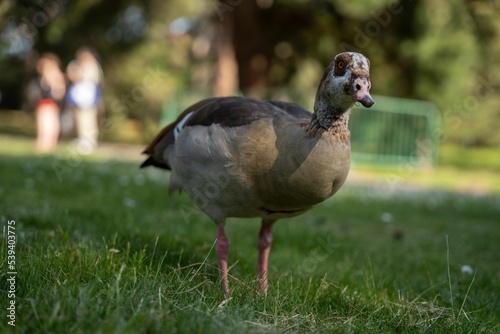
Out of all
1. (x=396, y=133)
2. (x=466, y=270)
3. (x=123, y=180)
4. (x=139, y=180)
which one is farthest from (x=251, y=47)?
(x=466, y=270)

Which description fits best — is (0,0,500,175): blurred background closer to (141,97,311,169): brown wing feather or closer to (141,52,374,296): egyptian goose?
(141,97,311,169): brown wing feather

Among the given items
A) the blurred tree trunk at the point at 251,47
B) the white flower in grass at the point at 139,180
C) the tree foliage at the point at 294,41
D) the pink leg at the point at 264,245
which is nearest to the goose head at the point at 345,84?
the pink leg at the point at 264,245

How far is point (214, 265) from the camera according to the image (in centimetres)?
364

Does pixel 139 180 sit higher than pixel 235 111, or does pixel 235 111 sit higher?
pixel 235 111

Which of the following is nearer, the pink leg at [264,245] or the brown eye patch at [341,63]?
the brown eye patch at [341,63]

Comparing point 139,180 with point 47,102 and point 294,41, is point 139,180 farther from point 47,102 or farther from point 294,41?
point 294,41

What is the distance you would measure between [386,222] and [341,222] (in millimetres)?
594

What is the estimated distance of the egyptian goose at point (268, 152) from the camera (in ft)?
10.1

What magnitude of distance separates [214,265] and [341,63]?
1.44m

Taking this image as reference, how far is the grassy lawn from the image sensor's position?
231 centimetres

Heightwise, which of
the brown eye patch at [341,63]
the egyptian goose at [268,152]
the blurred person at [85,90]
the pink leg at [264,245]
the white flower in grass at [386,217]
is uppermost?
the blurred person at [85,90]

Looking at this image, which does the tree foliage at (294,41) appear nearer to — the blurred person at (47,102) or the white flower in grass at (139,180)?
the blurred person at (47,102)

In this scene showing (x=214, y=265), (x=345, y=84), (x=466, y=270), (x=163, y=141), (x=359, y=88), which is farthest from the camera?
(x=466, y=270)

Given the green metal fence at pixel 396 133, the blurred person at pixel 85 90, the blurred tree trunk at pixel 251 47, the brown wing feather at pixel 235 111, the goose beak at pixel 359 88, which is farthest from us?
the green metal fence at pixel 396 133
